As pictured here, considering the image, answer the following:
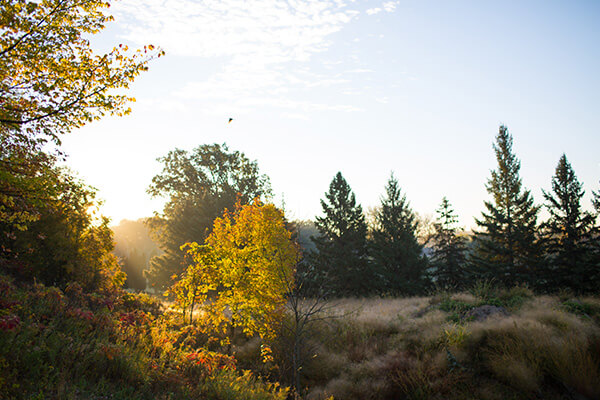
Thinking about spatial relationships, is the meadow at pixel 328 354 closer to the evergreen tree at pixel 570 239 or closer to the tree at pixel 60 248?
the tree at pixel 60 248

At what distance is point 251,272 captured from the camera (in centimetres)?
1200

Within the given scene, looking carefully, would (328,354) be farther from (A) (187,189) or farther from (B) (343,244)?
(A) (187,189)

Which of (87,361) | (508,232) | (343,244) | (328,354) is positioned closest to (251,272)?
(328,354)

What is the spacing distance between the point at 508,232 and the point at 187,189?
3159cm

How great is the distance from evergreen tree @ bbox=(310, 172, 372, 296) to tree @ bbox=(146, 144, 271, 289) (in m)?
8.55

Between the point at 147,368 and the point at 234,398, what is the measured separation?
2072 millimetres

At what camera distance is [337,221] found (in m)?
28.9

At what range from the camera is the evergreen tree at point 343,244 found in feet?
89.9

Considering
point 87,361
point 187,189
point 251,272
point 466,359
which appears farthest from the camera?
point 187,189

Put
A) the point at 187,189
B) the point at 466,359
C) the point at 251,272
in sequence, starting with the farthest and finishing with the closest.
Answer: the point at 187,189, the point at 251,272, the point at 466,359

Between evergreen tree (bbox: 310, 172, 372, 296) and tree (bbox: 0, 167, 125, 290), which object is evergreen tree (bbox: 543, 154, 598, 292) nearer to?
evergreen tree (bbox: 310, 172, 372, 296)

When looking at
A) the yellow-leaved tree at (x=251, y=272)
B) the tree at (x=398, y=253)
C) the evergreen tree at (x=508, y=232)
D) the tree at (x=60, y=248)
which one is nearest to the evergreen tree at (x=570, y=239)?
the evergreen tree at (x=508, y=232)

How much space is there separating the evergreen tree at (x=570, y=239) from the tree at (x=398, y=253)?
400 inches

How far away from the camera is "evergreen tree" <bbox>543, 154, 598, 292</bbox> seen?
24.0 metres
